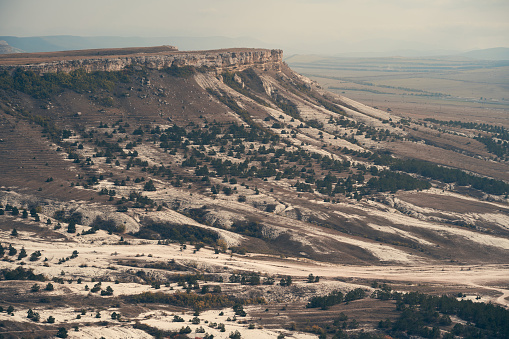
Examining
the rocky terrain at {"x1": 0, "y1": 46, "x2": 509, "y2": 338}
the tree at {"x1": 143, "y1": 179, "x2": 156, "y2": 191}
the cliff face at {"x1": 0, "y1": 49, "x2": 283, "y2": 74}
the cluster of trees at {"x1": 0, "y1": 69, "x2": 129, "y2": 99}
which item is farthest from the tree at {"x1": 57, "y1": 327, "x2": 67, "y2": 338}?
the cliff face at {"x1": 0, "y1": 49, "x2": 283, "y2": 74}

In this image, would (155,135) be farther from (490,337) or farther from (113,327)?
(490,337)

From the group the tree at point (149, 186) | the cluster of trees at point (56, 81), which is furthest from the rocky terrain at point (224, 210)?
the tree at point (149, 186)

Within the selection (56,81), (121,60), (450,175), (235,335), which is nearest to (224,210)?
(235,335)

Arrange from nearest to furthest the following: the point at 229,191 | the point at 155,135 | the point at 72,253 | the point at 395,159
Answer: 1. the point at 72,253
2. the point at 229,191
3. the point at 155,135
4. the point at 395,159

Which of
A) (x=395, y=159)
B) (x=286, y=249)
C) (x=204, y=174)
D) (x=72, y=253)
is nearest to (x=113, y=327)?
(x=72, y=253)

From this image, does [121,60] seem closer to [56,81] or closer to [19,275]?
[56,81]

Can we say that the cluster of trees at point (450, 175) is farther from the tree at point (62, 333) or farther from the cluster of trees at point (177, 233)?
the tree at point (62, 333)
